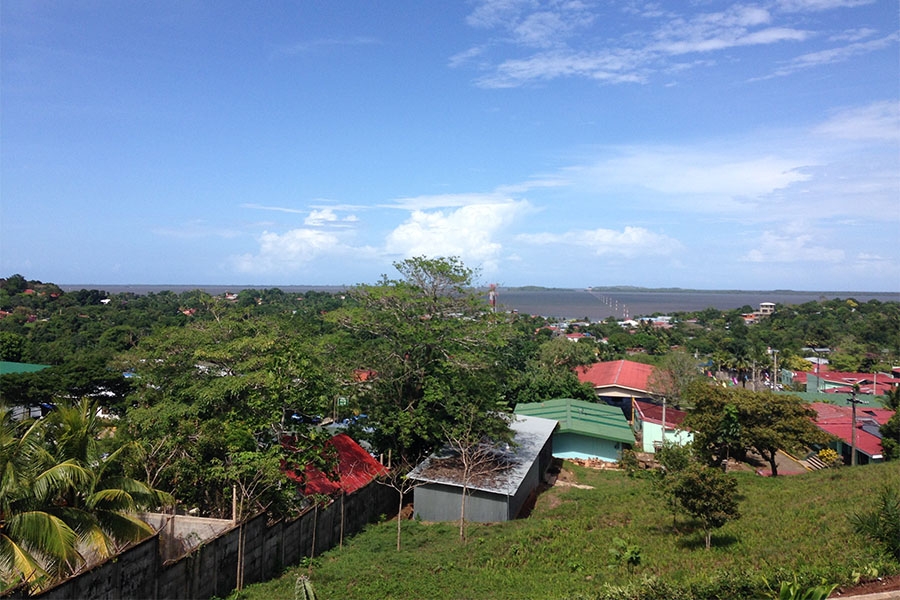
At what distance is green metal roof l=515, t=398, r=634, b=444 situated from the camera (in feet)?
82.8

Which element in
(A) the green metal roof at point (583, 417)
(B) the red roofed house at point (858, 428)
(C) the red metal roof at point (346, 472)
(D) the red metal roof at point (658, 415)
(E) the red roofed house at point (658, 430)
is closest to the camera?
(C) the red metal roof at point (346, 472)

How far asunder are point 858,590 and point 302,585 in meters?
6.66

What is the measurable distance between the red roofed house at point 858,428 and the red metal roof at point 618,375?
10.1 metres

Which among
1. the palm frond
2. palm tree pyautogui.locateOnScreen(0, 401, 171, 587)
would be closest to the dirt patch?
palm tree pyautogui.locateOnScreen(0, 401, 171, 587)

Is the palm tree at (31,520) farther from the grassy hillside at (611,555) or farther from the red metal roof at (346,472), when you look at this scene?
the red metal roof at (346,472)

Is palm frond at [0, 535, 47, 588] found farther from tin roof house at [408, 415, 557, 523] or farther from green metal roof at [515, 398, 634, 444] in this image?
green metal roof at [515, 398, 634, 444]

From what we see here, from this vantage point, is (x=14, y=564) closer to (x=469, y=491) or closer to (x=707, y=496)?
(x=469, y=491)

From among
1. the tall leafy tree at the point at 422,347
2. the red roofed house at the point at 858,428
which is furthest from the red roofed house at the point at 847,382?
the tall leafy tree at the point at 422,347

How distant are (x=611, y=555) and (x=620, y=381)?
99.2 feet

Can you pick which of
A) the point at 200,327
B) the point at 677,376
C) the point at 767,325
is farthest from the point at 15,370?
the point at 767,325

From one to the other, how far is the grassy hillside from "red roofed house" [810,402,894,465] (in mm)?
11269

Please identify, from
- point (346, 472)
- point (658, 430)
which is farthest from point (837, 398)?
point (346, 472)

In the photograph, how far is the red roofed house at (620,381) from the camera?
38562 millimetres

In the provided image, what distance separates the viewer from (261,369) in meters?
13.8
